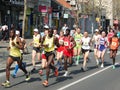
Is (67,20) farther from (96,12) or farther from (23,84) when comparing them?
(23,84)

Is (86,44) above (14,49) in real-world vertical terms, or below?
below

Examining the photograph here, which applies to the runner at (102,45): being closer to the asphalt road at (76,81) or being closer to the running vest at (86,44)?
the running vest at (86,44)

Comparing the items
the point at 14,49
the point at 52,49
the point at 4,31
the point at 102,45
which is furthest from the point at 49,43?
the point at 4,31

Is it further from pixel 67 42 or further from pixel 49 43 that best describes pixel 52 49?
pixel 67 42

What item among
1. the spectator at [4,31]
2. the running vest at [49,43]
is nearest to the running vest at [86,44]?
the running vest at [49,43]

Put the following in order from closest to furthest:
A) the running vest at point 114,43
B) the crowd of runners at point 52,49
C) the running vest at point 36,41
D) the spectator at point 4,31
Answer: the crowd of runners at point 52,49 < the running vest at point 36,41 < the running vest at point 114,43 < the spectator at point 4,31

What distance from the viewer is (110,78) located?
Answer: 653 inches


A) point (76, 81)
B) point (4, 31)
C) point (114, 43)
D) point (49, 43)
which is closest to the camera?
point (49, 43)

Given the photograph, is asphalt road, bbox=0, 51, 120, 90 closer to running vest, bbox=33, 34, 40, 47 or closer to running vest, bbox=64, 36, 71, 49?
running vest, bbox=64, 36, 71, 49

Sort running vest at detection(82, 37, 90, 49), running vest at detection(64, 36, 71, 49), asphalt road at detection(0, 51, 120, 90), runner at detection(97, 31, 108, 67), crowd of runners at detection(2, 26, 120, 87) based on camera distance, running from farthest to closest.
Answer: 1. runner at detection(97, 31, 108, 67)
2. running vest at detection(82, 37, 90, 49)
3. running vest at detection(64, 36, 71, 49)
4. crowd of runners at detection(2, 26, 120, 87)
5. asphalt road at detection(0, 51, 120, 90)

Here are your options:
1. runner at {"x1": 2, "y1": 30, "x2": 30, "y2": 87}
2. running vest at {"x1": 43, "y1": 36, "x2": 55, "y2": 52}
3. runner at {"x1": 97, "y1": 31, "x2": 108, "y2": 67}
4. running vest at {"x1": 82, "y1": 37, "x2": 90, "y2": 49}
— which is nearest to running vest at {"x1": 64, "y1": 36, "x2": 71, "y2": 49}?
running vest at {"x1": 82, "y1": 37, "x2": 90, "y2": 49}

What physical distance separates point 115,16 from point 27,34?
141ft

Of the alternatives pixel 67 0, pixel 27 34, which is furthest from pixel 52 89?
pixel 67 0

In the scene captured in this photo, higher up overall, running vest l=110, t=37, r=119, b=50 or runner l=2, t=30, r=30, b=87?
runner l=2, t=30, r=30, b=87
